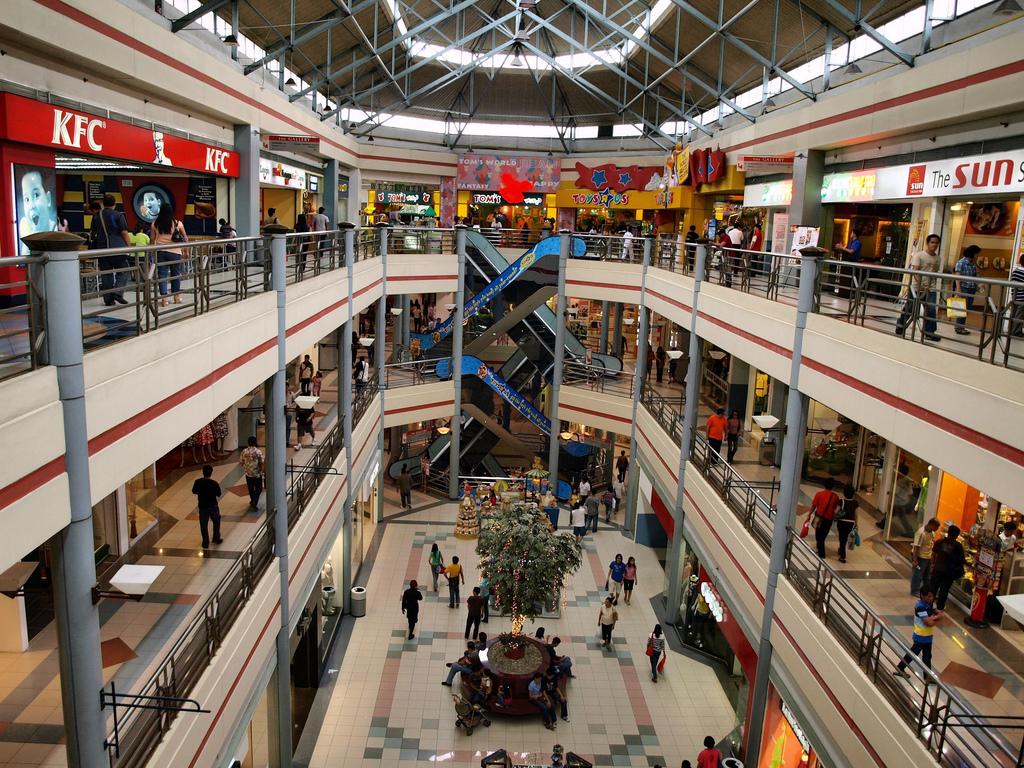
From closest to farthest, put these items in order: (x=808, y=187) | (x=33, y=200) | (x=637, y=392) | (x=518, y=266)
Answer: (x=33, y=200), (x=808, y=187), (x=637, y=392), (x=518, y=266)

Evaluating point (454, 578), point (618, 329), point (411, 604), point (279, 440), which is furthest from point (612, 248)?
point (279, 440)

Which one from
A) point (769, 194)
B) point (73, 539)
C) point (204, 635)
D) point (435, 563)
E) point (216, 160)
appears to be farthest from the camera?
point (769, 194)

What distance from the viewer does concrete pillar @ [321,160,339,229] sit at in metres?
28.0

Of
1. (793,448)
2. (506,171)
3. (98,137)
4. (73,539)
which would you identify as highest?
(506,171)

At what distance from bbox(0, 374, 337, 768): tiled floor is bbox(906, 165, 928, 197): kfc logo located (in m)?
12.7

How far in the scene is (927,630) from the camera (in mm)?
8539

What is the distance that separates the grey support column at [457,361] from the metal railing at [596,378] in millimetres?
3336

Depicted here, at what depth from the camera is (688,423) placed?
16.6 meters

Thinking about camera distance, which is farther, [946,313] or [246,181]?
[246,181]

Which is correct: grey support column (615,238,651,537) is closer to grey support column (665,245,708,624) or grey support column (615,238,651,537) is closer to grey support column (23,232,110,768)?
grey support column (665,245,708,624)

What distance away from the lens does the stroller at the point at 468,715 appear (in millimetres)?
13969

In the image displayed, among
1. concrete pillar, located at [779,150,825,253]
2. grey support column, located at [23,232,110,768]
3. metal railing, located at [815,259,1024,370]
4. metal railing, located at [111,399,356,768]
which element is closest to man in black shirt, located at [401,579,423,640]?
metal railing, located at [111,399,356,768]

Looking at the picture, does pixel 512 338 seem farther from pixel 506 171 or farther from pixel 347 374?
pixel 506 171

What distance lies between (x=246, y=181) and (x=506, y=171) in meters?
16.8
